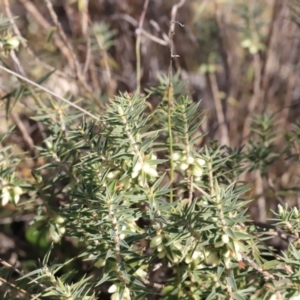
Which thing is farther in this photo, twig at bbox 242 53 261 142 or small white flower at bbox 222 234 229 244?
twig at bbox 242 53 261 142

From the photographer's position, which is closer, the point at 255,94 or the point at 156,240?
the point at 156,240

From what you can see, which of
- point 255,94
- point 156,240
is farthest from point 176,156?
point 255,94

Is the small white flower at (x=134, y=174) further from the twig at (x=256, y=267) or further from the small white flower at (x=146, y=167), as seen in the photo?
the twig at (x=256, y=267)

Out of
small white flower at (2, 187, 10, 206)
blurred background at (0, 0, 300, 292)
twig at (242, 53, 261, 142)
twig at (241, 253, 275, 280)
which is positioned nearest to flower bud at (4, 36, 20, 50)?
small white flower at (2, 187, 10, 206)

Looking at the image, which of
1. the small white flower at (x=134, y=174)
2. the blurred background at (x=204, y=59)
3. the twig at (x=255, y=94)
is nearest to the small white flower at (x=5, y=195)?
the small white flower at (x=134, y=174)

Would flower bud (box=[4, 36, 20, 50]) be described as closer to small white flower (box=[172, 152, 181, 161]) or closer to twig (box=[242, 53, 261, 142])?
small white flower (box=[172, 152, 181, 161])

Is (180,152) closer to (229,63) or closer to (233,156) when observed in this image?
(233,156)

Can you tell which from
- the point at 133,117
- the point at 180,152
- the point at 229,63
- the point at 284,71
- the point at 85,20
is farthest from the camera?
the point at 284,71

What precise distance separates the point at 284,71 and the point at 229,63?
1.01 ft

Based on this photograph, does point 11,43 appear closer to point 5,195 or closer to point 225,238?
point 5,195

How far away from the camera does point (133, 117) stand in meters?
0.92

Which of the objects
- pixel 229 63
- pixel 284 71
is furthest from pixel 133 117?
pixel 284 71

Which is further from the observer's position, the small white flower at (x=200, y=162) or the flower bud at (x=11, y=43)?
the flower bud at (x=11, y=43)

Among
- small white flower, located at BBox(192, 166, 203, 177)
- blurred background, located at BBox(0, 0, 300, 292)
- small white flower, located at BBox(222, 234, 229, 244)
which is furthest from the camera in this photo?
blurred background, located at BBox(0, 0, 300, 292)
